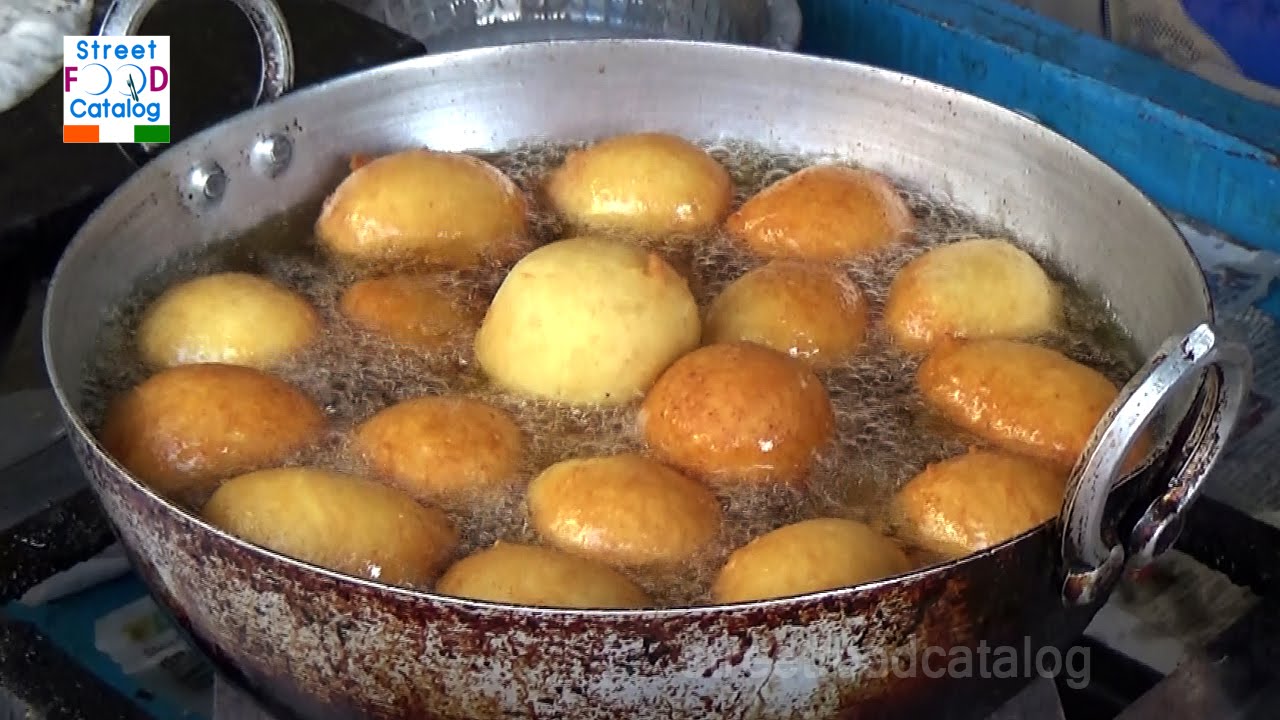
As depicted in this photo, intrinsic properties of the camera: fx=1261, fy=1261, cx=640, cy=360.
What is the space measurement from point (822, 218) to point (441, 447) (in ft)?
1.21

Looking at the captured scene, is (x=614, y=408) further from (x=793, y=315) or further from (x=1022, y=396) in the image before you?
(x=1022, y=396)

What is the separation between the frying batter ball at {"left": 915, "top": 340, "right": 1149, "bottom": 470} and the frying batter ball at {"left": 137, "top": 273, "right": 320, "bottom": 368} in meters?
0.45

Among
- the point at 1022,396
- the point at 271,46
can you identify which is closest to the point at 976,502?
the point at 1022,396

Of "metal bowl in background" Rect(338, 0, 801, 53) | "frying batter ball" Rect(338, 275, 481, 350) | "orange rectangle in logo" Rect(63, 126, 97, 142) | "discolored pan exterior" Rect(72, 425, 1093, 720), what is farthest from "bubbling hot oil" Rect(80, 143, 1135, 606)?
"metal bowl in background" Rect(338, 0, 801, 53)

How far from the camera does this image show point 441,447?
77 centimetres

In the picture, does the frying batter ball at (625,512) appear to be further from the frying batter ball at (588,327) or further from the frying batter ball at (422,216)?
the frying batter ball at (422,216)

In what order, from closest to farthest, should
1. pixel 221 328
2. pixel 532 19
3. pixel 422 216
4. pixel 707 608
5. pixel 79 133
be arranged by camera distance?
pixel 707 608, pixel 221 328, pixel 422 216, pixel 79 133, pixel 532 19

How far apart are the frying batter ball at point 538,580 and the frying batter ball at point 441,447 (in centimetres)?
8

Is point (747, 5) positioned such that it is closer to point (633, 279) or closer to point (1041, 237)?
point (1041, 237)

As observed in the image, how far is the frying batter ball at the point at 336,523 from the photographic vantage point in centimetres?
69

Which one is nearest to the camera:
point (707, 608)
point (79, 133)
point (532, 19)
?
point (707, 608)

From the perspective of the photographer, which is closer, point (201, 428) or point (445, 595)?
point (445, 595)

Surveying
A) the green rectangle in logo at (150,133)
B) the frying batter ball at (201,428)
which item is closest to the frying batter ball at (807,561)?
the frying batter ball at (201,428)

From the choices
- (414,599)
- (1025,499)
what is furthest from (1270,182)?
(414,599)
